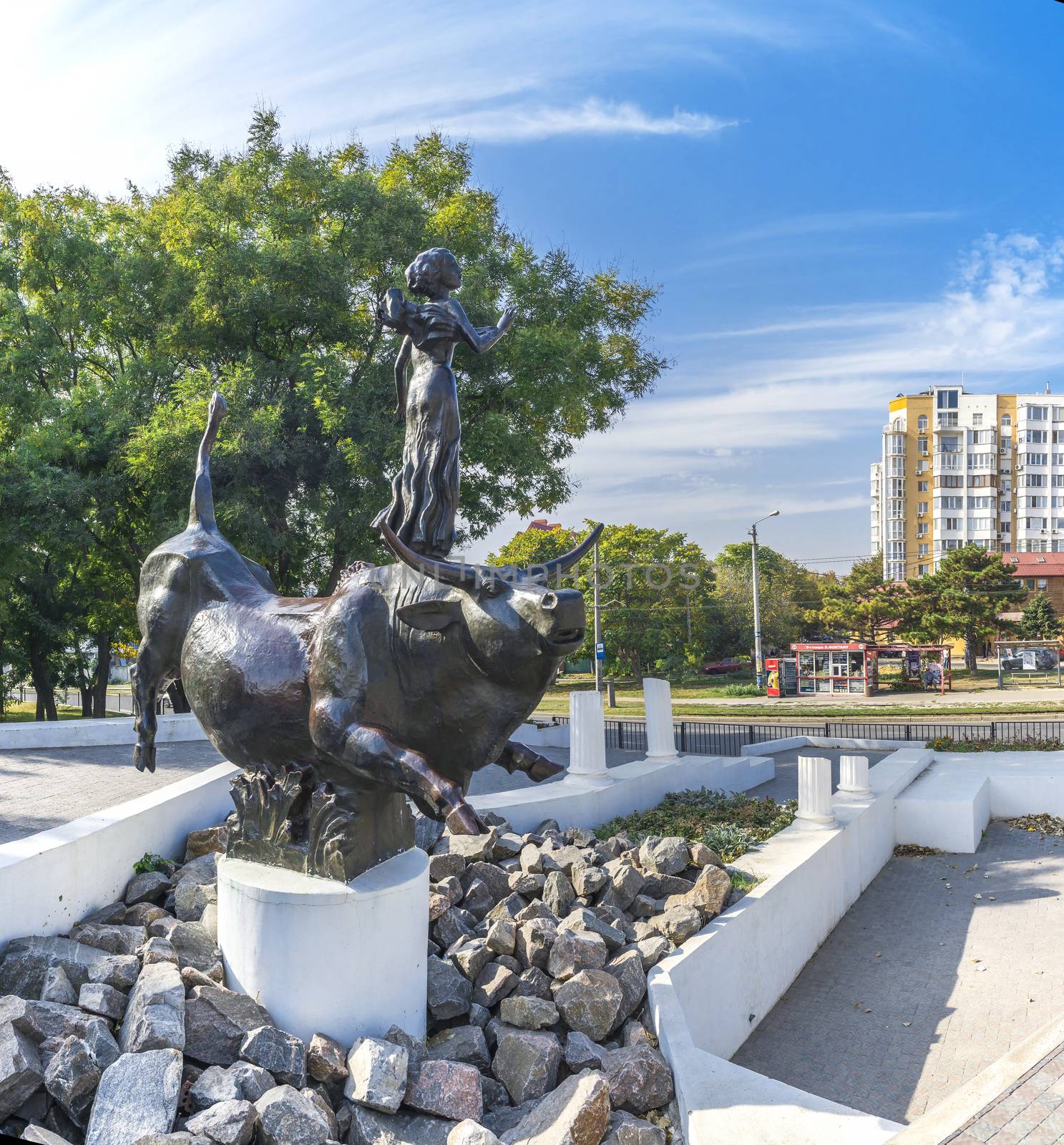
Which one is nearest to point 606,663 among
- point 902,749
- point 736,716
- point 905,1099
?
point 736,716

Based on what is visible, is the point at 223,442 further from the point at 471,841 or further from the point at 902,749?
the point at 902,749

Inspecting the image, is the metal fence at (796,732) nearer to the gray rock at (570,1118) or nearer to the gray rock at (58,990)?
the gray rock at (570,1118)

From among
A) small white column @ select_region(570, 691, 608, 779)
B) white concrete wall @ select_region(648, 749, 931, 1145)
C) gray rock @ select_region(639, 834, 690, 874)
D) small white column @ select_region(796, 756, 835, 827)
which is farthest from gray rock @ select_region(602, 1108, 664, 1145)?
small white column @ select_region(570, 691, 608, 779)

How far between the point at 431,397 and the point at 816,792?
22.4ft

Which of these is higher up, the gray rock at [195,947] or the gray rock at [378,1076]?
the gray rock at [195,947]

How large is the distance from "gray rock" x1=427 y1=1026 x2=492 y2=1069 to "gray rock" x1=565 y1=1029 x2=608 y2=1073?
1.56ft

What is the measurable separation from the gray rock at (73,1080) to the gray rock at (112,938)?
4.90 ft

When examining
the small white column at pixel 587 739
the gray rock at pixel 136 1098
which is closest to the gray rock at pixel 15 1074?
→ the gray rock at pixel 136 1098

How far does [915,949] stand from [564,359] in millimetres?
10331

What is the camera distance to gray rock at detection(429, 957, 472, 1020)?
5.62 metres

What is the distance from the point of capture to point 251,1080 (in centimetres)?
444

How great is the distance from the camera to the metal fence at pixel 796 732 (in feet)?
64.0

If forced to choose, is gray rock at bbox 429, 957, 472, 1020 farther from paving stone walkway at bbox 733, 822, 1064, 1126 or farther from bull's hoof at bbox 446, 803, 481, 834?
paving stone walkway at bbox 733, 822, 1064, 1126

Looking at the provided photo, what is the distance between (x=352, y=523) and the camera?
15.7 meters
